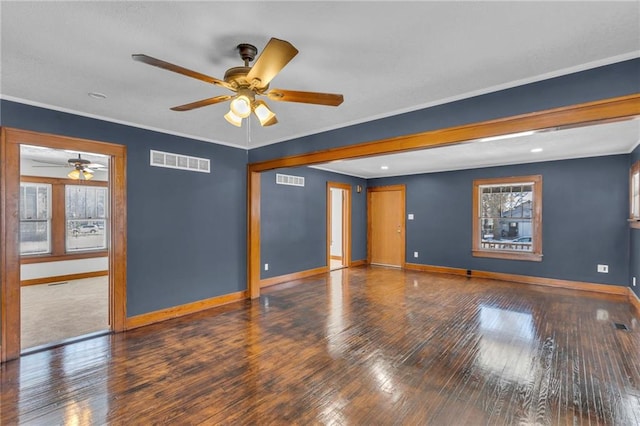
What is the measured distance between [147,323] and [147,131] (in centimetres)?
249

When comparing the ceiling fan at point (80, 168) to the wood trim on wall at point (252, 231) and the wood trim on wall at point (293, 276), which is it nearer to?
the wood trim on wall at point (252, 231)

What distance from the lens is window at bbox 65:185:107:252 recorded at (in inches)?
261

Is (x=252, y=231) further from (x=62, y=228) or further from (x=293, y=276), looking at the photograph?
(x=62, y=228)

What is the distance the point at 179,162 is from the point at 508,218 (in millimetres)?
6440

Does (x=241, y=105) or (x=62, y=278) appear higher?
(x=241, y=105)

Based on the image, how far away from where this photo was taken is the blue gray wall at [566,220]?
5.37 m

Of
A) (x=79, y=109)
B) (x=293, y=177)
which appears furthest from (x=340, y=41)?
(x=293, y=177)

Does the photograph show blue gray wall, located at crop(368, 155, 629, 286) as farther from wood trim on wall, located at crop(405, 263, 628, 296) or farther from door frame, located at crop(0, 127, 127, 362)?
door frame, located at crop(0, 127, 127, 362)

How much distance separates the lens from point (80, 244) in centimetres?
676

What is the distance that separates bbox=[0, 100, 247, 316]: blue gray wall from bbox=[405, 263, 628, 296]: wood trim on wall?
15.4 feet

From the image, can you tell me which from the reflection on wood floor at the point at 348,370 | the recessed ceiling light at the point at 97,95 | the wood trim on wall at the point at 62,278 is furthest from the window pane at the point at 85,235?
the recessed ceiling light at the point at 97,95

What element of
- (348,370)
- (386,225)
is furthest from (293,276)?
(348,370)

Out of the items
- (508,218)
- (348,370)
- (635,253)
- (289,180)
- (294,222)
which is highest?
(289,180)

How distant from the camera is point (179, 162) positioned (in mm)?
4293
